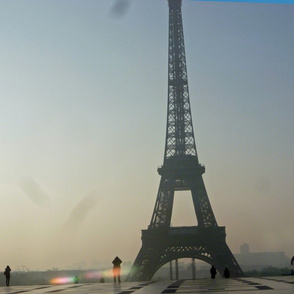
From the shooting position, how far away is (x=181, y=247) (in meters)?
76.5

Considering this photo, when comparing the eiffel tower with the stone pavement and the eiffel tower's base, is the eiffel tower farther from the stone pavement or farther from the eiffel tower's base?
the stone pavement

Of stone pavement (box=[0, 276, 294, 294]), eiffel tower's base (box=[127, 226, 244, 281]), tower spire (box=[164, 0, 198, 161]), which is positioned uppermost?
tower spire (box=[164, 0, 198, 161])

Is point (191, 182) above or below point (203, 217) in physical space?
above

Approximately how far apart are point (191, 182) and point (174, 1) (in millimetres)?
29485

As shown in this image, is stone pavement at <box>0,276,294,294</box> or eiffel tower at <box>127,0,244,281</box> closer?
stone pavement at <box>0,276,294,294</box>

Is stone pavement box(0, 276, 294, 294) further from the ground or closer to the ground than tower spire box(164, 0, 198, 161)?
closer to the ground

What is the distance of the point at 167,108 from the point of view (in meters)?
82.0

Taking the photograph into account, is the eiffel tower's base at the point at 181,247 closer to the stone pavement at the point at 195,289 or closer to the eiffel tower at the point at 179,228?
A: the eiffel tower at the point at 179,228

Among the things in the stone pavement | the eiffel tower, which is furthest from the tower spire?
the stone pavement

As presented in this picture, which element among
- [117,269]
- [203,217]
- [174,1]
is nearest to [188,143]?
[203,217]

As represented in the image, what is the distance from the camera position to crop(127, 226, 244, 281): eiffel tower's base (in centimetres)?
7331

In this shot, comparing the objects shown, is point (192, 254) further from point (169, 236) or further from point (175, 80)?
point (175, 80)

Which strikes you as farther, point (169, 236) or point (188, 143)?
point (188, 143)

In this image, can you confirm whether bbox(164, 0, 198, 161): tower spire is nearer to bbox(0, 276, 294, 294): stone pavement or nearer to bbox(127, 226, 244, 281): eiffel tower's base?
bbox(127, 226, 244, 281): eiffel tower's base
